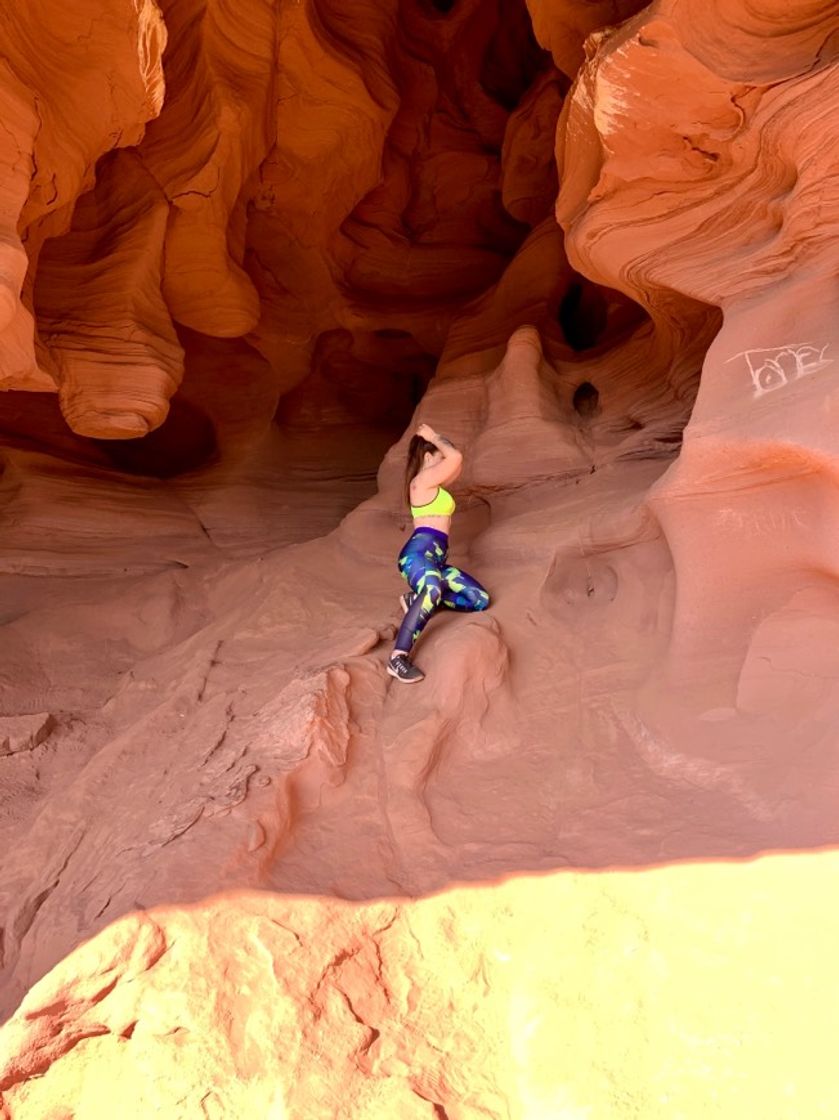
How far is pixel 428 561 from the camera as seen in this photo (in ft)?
14.2

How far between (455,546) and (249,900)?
126 inches

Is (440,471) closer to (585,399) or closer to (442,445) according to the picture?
(442,445)

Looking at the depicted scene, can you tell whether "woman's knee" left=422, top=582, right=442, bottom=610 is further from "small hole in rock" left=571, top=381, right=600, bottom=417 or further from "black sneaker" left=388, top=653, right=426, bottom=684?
"small hole in rock" left=571, top=381, right=600, bottom=417

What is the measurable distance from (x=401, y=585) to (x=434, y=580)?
91 cm

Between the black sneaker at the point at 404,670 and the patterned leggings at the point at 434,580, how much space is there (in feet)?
0.79

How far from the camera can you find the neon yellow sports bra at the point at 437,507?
14.9 ft

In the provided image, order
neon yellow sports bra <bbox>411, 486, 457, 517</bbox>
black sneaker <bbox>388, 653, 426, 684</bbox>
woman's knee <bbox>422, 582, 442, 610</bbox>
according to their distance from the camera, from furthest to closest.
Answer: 1. neon yellow sports bra <bbox>411, 486, 457, 517</bbox>
2. woman's knee <bbox>422, 582, 442, 610</bbox>
3. black sneaker <bbox>388, 653, 426, 684</bbox>

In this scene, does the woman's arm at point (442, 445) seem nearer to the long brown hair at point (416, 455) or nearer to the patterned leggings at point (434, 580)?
the long brown hair at point (416, 455)

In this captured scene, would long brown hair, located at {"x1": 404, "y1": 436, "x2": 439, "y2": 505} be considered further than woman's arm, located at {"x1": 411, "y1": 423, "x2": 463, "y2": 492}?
Yes

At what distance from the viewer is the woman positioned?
13.0 ft

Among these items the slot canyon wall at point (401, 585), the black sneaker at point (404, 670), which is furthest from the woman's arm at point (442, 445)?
the black sneaker at point (404, 670)

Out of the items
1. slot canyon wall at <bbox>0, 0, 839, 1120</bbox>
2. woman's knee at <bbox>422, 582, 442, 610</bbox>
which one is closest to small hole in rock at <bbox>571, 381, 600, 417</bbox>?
slot canyon wall at <bbox>0, 0, 839, 1120</bbox>

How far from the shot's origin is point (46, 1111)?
208 centimetres

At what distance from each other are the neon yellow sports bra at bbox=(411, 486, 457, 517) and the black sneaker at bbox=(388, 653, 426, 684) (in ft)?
3.27
